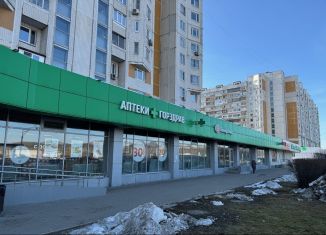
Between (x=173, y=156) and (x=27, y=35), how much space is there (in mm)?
13923

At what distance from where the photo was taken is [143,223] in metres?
7.69

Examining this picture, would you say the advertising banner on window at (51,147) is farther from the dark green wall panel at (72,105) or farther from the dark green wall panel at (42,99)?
the dark green wall panel at (42,99)

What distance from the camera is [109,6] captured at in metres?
25.9

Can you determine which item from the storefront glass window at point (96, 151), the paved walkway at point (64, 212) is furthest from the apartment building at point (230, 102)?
the paved walkway at point (64, 212)

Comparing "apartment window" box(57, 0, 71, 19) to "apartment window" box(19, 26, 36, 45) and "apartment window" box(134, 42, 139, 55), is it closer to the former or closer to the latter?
"apartment window" box(19, 26, 36, 45)

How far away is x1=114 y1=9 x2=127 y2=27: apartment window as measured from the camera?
2695 centimetres

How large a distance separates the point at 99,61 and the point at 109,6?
511 cm

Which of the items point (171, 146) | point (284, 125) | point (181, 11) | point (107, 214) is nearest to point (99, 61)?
point (171, 146)

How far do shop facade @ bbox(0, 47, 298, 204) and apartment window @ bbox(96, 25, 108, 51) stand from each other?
24.1 feet

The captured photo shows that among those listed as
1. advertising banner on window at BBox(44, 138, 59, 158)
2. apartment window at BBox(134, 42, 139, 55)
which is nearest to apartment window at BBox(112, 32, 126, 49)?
apartment window at BBox(134, 42, 139, 55)

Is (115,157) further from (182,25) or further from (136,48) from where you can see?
(182,25)

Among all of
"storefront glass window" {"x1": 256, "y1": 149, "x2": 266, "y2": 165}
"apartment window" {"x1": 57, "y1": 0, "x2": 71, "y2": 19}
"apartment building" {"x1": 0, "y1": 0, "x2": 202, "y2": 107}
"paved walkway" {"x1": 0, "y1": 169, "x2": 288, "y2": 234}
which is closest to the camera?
"paved walkway" {"x1": 0, "y1": 169, "x2": 288, "y2": 234}

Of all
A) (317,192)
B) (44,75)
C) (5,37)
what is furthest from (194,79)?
(44,75)

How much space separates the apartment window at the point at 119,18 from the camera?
26953mm
